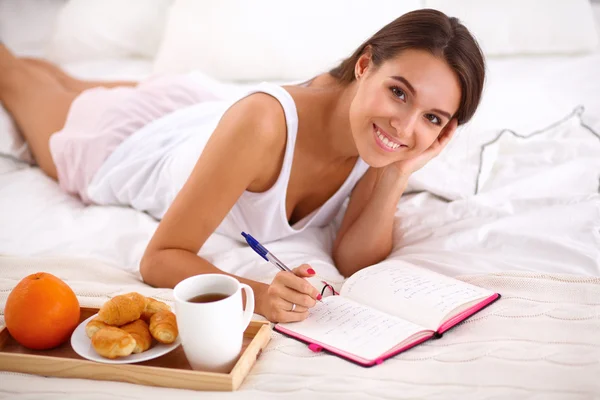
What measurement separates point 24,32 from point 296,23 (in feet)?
4.04

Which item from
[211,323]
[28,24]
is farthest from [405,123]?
[28,24]

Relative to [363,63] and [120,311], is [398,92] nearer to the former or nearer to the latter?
[363,63]

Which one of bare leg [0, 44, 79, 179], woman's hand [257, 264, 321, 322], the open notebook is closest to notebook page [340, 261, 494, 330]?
the open notebook

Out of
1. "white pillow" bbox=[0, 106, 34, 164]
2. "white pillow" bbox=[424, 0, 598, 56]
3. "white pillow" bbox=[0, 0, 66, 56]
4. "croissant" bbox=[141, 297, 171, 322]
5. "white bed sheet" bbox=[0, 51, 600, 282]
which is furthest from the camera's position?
"white pillow" bbox=[0, 0, 66, 56]

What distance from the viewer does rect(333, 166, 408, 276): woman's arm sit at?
1.32m

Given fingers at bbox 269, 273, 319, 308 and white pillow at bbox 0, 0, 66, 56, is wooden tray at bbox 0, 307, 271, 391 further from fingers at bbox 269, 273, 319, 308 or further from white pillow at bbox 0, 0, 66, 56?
white pillow at bbox 0, 0, 66, 56

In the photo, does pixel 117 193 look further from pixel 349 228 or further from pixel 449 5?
pixel 449 5

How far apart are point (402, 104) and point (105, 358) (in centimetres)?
66

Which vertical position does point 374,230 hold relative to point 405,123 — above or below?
below

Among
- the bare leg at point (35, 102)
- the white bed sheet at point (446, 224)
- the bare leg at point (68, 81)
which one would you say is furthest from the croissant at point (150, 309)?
the bare leg at point (68, 81)

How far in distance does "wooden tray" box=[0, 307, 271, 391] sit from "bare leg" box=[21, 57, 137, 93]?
1.20m

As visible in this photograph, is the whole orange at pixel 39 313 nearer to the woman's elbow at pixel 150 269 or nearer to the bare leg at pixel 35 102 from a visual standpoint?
the woman's elbow at pixel 150 269

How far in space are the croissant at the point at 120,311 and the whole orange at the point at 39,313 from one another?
6 centimetres

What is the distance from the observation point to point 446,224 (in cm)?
135
